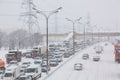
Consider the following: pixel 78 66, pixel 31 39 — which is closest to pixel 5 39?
pixel 31 39

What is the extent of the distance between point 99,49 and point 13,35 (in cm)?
4501

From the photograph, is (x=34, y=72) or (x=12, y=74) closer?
(x=12, y=74)

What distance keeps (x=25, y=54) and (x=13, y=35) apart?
159ft

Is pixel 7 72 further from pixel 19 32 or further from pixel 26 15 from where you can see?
pixel 19 32

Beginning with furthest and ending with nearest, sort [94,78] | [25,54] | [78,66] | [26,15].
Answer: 1. [26,15]
2. [25,54]
3. [78,66]
4. [94,78]

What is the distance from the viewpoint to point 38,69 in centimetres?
3622

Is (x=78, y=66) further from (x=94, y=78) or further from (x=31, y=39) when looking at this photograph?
(x=31, y=39)

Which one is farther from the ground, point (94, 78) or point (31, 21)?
point (31, 21)

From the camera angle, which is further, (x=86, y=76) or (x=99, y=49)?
(x=99, y=49)

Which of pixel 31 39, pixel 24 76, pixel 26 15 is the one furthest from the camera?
pixel 31 39

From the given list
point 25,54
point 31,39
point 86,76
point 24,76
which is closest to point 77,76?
point 86,76

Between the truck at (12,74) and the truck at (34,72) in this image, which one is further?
the truck at (34,72)

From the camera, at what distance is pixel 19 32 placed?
→ 116438 mm

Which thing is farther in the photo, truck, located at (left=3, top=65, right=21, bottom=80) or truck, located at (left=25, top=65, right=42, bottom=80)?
truck, located at (left=25, top=65, right=42, bottom=80)
